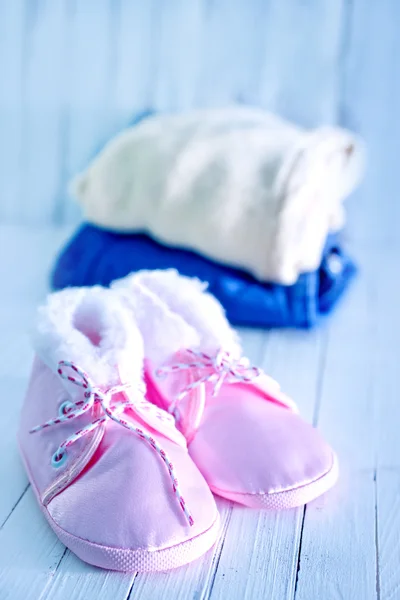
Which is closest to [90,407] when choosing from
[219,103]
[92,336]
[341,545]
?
[92,336]

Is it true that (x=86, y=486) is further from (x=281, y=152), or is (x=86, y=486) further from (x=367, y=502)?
(x=281, y=152)

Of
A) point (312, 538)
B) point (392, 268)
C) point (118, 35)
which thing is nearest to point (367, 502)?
point (312, 538)

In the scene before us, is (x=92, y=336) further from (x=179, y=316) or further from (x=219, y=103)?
(x=219, y=103)

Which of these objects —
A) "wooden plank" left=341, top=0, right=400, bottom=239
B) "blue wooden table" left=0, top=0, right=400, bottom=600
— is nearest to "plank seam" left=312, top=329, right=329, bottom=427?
"blue wooden table" left=0, top=0, right=400, bottom=600

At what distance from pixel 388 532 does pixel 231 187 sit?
27.1 inches

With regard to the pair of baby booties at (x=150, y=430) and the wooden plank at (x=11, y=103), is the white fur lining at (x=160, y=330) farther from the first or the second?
the wooden plank at (x=11, y=103)

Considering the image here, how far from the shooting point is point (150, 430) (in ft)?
2.57

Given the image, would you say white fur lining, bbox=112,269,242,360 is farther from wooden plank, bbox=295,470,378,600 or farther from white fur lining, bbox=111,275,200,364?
wooden plank, bbox=295,470,378,600

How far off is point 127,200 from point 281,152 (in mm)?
293

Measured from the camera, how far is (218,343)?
0.87m

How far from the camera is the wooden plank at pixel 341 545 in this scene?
2.17 feet

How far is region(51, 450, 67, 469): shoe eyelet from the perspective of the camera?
0.75m

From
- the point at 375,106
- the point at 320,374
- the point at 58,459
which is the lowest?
the point at 320,374

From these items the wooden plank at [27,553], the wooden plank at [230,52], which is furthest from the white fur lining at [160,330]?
the wooden plank at [230,52]
